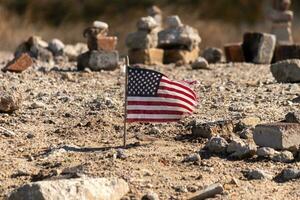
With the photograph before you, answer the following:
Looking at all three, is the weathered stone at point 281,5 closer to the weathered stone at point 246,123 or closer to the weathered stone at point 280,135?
the weathered stone at point 246,123

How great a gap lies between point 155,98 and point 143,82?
257mm

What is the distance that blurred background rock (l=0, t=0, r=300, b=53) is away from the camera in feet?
121

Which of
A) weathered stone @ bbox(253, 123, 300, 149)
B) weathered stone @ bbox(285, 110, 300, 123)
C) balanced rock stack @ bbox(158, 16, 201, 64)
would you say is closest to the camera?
weathered stone @ bbox(253, 123, 300, 149)

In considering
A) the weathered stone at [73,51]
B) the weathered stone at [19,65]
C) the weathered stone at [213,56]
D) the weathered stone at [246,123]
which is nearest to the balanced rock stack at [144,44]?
the weathered stone at [213,56]

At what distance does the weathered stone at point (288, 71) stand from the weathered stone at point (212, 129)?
588 cm

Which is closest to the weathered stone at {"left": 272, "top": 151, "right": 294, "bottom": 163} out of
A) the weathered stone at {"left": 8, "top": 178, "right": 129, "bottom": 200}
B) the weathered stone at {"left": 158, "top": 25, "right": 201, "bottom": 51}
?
the weathered stone at {"left": 8, "top": 178, "right": 129, "bottom": 200}

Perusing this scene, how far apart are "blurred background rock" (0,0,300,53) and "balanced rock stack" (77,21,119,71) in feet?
48.2

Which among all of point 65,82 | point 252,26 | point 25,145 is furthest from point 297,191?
point 252,26

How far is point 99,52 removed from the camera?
68.4 feet

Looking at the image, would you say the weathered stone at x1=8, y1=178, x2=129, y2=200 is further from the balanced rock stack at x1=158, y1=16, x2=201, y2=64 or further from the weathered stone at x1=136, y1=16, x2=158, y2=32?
the balanced rock stack at x1=158, y1=16, x2=201, y2=64

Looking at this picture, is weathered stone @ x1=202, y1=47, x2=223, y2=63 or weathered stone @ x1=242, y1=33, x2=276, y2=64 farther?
weathered stone @ x1=202, y1=47, x2=223, y2=63

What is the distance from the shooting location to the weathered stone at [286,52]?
77.0 feet

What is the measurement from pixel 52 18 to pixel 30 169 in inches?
1190

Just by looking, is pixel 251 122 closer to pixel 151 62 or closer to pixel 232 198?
pixel 232 198
